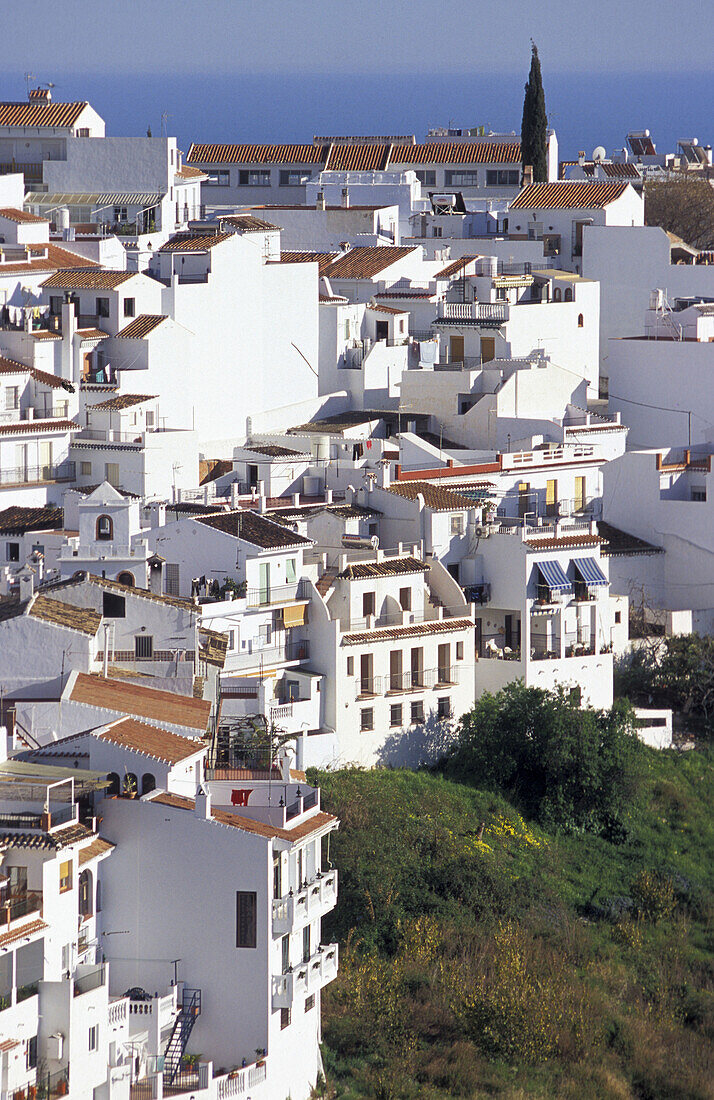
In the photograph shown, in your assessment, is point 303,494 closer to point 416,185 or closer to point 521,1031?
point 521,1031

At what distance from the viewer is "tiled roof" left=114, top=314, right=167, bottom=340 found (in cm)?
5400

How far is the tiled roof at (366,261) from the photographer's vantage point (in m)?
62.4

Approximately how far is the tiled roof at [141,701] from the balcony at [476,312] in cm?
2335

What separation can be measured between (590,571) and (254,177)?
35.6 meters

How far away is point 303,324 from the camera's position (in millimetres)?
58062

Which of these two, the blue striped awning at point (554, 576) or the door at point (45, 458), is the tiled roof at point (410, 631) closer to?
the blue striped awning at point (554, 576)

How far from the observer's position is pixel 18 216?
2298 inches

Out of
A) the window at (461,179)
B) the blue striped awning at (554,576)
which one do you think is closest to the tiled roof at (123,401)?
the blue striped awning at (554,576)

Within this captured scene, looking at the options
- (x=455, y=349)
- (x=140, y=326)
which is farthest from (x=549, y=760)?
(x=455, y=349)

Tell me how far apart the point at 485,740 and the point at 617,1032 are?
7497mm

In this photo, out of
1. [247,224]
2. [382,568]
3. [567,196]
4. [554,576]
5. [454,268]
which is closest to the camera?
[382,568]

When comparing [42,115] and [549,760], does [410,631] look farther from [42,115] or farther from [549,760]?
[42,115]

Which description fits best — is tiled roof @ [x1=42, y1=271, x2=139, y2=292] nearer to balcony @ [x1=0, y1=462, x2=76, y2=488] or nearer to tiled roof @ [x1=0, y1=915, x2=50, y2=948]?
balcony @ [x1=0, y1=462, x2=76, y2=488]

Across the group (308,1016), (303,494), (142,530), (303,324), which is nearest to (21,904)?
(308,1016)
